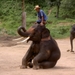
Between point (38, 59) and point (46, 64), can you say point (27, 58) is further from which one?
point (46, 64)

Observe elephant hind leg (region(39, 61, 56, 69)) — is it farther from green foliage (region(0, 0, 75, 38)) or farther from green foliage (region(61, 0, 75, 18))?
green foliage (region(61, 0, 75, 18))

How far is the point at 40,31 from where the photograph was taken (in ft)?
29.0

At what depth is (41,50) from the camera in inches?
344

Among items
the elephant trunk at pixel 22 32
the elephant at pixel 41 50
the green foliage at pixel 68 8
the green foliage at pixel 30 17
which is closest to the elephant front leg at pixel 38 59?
the elephant at pixel 41 50

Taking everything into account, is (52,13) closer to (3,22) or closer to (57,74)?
(3,22)

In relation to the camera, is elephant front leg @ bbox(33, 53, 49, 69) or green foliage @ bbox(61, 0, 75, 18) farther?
green foliage @ bbox(61, 0, 75, 18)

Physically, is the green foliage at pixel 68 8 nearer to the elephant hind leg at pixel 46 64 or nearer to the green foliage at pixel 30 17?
the green foliage at pixel 30 17

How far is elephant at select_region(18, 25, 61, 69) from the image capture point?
867 centimetres

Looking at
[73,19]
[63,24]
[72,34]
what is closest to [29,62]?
[72,34]

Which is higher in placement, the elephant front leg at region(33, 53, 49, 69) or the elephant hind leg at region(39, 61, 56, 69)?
the elephant front leg at region(33, 53, 49, 69)

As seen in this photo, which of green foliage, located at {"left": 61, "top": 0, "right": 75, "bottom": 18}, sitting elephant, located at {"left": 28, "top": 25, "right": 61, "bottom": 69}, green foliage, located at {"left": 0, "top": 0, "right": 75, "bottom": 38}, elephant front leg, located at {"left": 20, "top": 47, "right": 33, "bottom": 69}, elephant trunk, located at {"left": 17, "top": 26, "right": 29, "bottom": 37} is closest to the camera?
elephant trunk, located at {"left": 17, "top": 26, "right": 29, "bottom": 37}

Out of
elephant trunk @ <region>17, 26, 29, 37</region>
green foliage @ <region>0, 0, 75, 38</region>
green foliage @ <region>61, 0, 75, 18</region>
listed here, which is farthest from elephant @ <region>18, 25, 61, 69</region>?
green foliage @ <region>61, 0, 75, 18</region>

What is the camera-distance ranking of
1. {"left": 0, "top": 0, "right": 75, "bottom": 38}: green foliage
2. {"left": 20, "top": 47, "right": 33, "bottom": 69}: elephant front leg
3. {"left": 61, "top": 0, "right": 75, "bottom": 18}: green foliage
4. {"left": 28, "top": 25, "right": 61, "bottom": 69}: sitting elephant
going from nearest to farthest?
1. {"left": 28, "top": 25, "right": 61, "bottom": 69}: sitting elephant
2. {"left": 20, "top": 47, "right": 33, "bottom": 69}: elephant front leg
3. {"left": 0, "top": 0, "right": 75, "bottom": 38}: green foliage
4. {"left": 61, "top": 0, "right": 75, "bottom": 18}: green foliage

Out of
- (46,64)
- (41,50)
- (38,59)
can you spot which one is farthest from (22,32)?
(46,64)
